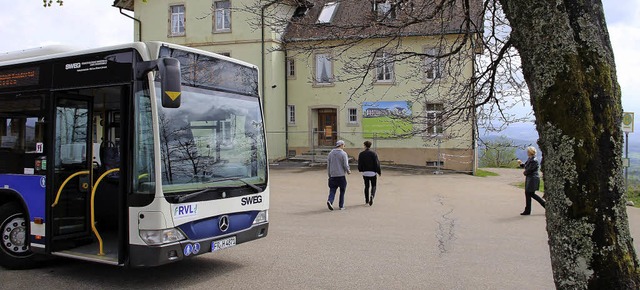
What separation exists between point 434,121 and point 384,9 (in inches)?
64.8

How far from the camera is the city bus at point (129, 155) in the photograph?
5867mm

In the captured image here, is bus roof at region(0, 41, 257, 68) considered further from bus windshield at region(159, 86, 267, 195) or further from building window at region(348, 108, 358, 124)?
building window at region(348, 108, 358, 124)

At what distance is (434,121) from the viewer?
7203 millimetres

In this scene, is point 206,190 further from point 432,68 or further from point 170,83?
point 432,68

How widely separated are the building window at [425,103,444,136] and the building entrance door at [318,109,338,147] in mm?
20918

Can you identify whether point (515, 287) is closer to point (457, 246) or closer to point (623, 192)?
Answer: point (457, 246)

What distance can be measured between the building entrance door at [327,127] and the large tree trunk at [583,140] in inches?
999

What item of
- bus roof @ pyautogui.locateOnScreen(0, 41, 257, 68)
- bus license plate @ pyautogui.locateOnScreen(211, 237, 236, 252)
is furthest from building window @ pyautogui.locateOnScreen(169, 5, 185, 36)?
bus license plate @ pyautogui.locateOnScreen(211, 237, 236, 252)

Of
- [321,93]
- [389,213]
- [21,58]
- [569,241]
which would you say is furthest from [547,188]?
[321,93]

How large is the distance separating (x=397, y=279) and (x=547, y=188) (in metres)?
3.90

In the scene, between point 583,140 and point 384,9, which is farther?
point 384,9

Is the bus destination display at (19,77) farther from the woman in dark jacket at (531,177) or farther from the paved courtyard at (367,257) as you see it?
the woman in dark jacket at (531,177)

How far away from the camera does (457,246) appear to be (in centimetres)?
896

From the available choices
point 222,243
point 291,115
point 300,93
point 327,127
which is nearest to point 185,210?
point 222,243
